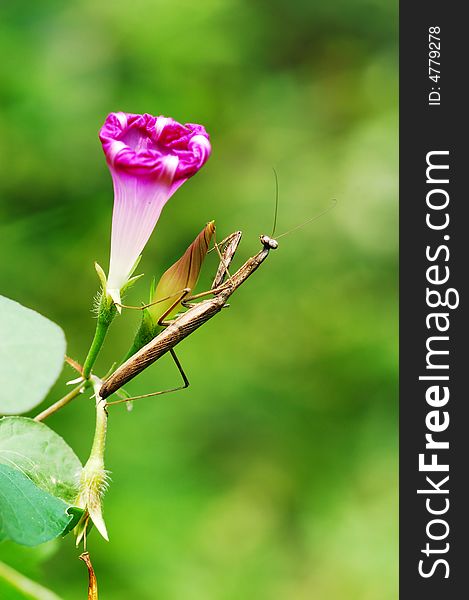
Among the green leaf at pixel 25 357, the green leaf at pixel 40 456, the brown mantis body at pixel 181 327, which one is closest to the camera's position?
the green leaf at pixel 25 357

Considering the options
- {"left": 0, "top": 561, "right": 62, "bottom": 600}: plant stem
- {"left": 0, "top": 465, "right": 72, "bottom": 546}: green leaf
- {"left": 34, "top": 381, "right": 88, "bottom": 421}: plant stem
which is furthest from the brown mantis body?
{"left": 0, "top": 561, "right": 62, "bottom": 600}: plant stem

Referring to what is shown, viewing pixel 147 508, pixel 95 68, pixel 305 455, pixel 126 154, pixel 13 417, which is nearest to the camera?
pixel 13 417

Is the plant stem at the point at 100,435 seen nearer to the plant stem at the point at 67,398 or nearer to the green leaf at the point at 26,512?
the plant stem at the point at 67,398

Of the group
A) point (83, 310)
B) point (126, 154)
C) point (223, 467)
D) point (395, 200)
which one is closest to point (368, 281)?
point (395, 200)

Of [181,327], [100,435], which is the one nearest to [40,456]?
[100,435]

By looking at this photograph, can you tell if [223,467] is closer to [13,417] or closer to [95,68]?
[95,68]

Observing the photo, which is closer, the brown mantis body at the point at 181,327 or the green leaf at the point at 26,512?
the green leaf at the point at 26,512

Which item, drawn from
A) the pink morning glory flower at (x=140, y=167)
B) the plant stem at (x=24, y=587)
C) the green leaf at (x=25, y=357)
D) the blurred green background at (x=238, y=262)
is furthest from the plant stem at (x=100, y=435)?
the blurred green background at (x=238, y=262)

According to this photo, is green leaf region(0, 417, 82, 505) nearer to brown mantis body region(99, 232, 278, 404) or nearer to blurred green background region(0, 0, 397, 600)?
brown mantis body region(99, 232, 278, 404)
